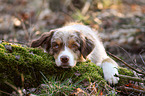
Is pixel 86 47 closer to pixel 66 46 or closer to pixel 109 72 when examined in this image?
pixel 66 46

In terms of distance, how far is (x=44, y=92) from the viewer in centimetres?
378

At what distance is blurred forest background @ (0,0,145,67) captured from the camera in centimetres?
1026

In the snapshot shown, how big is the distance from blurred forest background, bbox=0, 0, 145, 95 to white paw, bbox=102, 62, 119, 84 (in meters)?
4.89

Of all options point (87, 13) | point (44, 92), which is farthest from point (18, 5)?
point (44, 92)

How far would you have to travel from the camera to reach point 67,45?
4691 millimetres

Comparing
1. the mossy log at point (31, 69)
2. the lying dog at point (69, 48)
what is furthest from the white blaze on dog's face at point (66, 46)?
the mossy log at point (31, 69)

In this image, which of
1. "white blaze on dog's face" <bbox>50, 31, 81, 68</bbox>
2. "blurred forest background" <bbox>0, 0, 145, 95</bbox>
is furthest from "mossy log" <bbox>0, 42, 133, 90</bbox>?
"blurred forest background" <bbox>0, 0, 145, 95</bbox>

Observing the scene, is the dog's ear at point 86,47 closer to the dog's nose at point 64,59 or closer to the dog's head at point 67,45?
the dog's head at point 67,45

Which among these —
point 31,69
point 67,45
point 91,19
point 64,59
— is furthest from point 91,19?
point 31,69

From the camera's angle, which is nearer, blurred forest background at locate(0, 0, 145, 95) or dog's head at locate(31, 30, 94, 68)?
dog's head at locate(31, 30, 94, 68)

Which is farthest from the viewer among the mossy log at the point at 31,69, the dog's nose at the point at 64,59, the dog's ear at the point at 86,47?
the dog's ear at the point at 86,47

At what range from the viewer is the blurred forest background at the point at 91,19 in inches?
404

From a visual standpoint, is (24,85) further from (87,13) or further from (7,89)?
(87,13)

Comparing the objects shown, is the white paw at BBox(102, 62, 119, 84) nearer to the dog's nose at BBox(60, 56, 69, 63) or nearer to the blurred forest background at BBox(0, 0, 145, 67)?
the dog's nose at BBox(60, 56, 69, 63)
